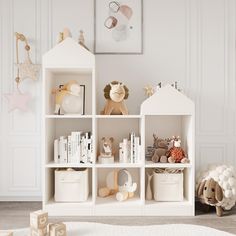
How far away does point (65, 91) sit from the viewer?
2879 millimetres

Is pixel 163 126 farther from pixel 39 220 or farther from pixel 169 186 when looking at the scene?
pixel 39 220

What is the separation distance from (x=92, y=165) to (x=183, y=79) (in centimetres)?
109

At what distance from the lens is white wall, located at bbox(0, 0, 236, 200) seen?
313cm

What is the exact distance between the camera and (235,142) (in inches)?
124

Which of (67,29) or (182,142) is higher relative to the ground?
(67,29)

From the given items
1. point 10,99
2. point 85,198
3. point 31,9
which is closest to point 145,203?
point 85,198

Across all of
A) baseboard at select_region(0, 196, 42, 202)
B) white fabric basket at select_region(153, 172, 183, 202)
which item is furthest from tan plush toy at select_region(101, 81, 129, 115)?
baseboard at select_region(0, 196, 42, 202)

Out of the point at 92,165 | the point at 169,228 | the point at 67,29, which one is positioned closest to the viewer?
the point at 169,228

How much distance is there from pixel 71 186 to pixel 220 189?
1.13 metres

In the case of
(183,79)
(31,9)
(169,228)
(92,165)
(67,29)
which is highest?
(31,9)

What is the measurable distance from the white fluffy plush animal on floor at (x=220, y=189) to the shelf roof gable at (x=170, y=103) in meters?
0.53

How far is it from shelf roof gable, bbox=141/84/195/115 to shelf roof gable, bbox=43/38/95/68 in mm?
541

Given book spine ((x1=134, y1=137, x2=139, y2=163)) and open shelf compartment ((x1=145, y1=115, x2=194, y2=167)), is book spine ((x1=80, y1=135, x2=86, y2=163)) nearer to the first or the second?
book spine ((x1=134, y1=137, x2=139, y2=163))

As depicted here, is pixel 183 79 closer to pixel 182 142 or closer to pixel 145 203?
pixel 182 142
